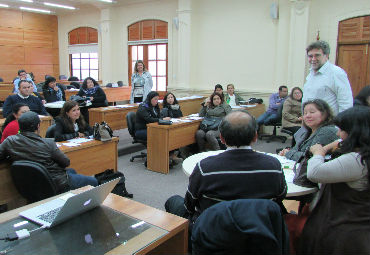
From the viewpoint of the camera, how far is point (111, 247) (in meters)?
1.32

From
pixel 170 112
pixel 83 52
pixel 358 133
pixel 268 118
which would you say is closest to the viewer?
pixel 358 133

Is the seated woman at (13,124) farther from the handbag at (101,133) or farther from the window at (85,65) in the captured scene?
the window at (85,65)

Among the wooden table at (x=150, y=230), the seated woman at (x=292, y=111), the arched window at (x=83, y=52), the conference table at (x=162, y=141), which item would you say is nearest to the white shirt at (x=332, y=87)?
the wooden table at (x=150, y=230)

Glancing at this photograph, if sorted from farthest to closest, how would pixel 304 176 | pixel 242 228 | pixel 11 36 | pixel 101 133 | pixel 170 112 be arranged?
1. pixel 11 36
2. pixel 170 112
3. pixel 101 133
4. pixel 304 176
5. pixel 242 228

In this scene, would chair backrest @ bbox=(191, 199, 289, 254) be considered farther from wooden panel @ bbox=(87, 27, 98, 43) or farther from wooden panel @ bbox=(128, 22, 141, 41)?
wooden panel @ bbox=(87, 27, 98, 43)

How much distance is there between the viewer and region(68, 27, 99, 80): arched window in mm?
11727

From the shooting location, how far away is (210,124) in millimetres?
5328

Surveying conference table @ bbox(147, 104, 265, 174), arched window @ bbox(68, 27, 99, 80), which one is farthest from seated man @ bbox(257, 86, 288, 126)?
arched window @ bbox(68, 27, 99, 80)

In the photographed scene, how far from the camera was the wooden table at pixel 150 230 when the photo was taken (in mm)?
1344

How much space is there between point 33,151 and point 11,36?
11.6 meters

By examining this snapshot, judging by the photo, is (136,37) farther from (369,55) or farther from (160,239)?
(160,239)

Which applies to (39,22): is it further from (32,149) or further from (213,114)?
(32,149)

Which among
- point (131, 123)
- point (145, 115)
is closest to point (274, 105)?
point (145, 115)

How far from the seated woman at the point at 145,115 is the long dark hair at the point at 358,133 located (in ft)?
→ 12.1
